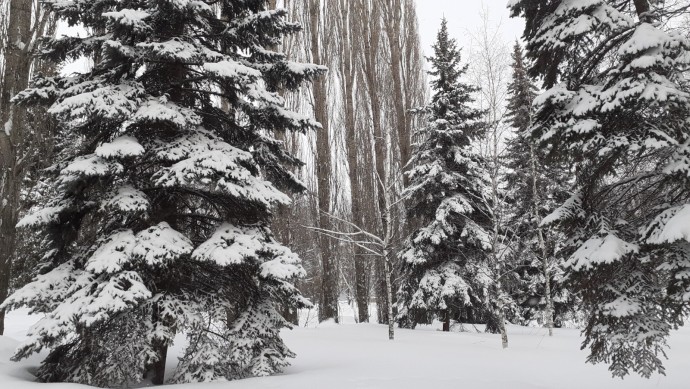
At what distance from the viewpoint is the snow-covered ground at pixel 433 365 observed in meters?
5.53

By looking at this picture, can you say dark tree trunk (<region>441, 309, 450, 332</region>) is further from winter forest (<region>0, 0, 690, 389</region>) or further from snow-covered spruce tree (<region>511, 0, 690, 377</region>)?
snow-covered spruce tree (<region>511, 0, 690, 377</region>)

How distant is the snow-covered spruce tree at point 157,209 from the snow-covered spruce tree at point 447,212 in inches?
269

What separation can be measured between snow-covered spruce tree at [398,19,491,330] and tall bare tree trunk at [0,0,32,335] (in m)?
8.84

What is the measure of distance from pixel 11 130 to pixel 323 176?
10.3 meters

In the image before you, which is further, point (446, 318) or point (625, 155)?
point (446, 318)

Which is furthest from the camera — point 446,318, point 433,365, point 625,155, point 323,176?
point 323,176

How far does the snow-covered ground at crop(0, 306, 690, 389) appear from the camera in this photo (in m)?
5.53

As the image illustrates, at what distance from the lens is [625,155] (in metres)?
5.06

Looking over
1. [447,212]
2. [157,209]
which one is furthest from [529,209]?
[157,209]

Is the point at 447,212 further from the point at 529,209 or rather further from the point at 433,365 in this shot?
the point at 433,365

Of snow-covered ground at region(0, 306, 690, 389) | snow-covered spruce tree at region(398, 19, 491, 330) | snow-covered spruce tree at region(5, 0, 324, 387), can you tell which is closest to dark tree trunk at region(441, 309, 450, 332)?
snow-covered spruce tree at region(398, 19, 491, 330)

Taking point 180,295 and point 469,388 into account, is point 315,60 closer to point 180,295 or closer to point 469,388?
point 180,295

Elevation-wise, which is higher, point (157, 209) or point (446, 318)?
point (157, 209)

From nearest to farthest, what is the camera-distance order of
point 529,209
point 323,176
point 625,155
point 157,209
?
point 625,155, point 157,209, point 323,176, point 529,209
